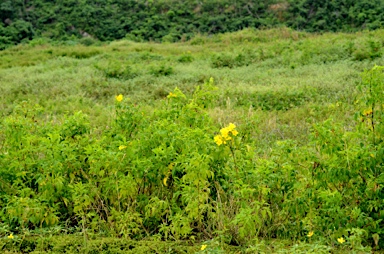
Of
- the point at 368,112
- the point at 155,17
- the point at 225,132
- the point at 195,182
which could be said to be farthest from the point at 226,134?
the point at 155,17

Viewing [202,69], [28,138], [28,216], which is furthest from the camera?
[202,69]

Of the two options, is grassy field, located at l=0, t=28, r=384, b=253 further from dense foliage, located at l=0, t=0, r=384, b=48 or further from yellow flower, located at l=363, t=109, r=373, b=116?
dense foliage, located at l=0, t=0, r=384, b=48

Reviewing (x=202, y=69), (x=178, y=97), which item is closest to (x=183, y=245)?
(x=178, y=97)

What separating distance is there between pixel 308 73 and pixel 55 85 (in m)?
7.25

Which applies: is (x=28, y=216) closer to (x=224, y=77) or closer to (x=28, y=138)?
(x=28, y=138)

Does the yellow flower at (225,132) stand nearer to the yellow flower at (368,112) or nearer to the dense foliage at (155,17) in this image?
the yellow flower at (368,112)

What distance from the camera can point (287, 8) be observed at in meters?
30.7

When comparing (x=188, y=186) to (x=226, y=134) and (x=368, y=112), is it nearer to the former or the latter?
(x=226, y=134)

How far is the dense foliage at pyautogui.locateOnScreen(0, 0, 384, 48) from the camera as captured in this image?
29.4 meters

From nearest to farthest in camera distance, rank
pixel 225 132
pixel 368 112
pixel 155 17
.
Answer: pixel 225 132 < pixel 368 112 < pixel 155 17

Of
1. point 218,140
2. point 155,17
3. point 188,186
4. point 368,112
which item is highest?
point 368,112

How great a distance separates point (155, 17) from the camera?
103 feet

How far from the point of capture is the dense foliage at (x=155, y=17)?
2939 cm

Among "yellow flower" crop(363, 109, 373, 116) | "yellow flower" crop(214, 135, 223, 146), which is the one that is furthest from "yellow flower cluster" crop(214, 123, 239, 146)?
"yellow flower" crop(363, 109, 373, 116)
